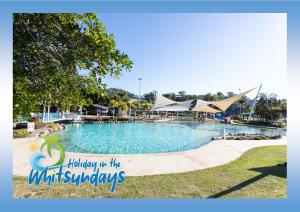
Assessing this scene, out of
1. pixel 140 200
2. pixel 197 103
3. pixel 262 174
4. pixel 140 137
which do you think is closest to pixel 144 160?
pixel 140 200

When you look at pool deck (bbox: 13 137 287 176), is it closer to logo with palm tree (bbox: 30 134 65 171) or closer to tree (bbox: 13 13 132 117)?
logo with palm tree (bbox: 30 134 65 171)

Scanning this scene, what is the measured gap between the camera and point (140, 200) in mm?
3814

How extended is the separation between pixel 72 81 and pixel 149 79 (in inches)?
67.5

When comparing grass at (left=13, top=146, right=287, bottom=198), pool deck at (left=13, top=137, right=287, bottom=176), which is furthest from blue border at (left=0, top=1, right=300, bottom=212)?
pool deck at (left=13, top=137, right=287, bottom=176)

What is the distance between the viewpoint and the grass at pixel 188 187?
12.5ft

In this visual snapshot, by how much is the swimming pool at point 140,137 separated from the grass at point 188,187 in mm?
2674

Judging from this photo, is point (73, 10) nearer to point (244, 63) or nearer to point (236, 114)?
point (244, 63)

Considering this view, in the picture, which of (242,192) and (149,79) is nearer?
(242,192)

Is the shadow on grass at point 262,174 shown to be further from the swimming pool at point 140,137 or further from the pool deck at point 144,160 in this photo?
the swimming pool at point 140,137

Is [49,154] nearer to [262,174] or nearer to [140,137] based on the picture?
[262,174]

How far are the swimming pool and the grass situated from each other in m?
2.67

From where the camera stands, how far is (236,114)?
533 inches

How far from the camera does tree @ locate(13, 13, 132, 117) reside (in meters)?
3.56

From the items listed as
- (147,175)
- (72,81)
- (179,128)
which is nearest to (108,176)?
(147,175)
